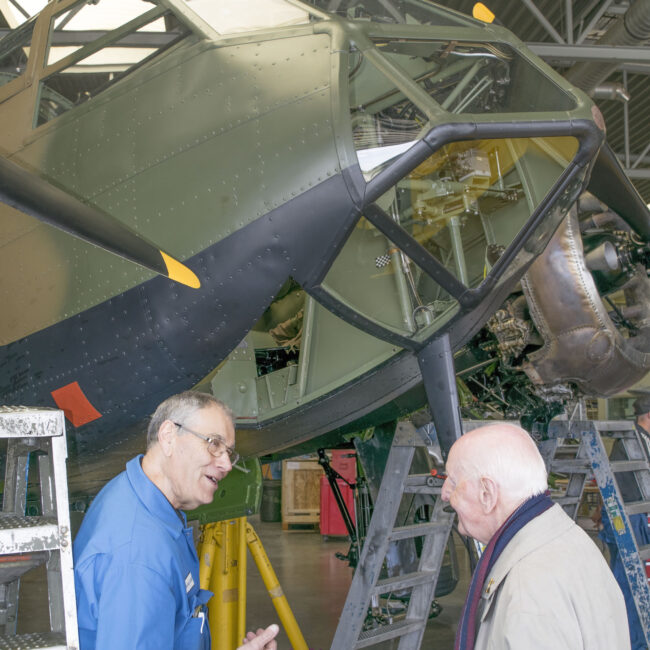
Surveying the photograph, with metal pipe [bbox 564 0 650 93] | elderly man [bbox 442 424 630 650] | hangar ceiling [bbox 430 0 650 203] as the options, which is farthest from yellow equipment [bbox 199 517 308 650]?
metal pipe [bbox 564 0 650 93]

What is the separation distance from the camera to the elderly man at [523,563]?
4.65 feet

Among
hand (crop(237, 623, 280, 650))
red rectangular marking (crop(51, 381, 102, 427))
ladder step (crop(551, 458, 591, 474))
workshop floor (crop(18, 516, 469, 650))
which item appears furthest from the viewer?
workshop floor (crop(18, 516, 469, 650))

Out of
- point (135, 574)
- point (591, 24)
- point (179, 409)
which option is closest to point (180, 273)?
point (179, 409)

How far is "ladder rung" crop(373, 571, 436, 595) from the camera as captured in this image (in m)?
3.95

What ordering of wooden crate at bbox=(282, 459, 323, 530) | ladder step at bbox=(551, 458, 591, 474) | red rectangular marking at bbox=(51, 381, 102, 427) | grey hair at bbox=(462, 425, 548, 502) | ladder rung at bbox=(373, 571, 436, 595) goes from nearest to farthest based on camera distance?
grey hair at bbox=(462, 425, 548, 502) → red rectangular marking at bbox=(51, 381, 102, 427) → ladder rung at bbox=(373, 571, 436, 595) → ladder step at bbox=(551, 458, 591, 474) → wooden crate at bbox=(282, 459, 323, 530)

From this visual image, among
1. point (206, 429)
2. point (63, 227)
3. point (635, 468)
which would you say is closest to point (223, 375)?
point (63, 227)

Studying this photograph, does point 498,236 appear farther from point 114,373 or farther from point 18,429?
point 18,429

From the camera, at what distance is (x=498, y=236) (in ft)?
11.4

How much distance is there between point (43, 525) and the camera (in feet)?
5.61

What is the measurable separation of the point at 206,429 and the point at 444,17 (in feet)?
8.30

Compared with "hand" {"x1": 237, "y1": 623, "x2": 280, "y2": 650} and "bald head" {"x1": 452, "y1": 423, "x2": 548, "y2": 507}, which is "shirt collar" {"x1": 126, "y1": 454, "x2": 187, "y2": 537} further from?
"bald head" {"x1": 452, "y1": 423, "x2": 548, "y2": 507}

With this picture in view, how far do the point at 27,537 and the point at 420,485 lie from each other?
307cm

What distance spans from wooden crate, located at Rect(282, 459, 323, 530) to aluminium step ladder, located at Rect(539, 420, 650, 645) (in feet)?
29.7

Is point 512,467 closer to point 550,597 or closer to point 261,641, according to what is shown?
point 550,597
